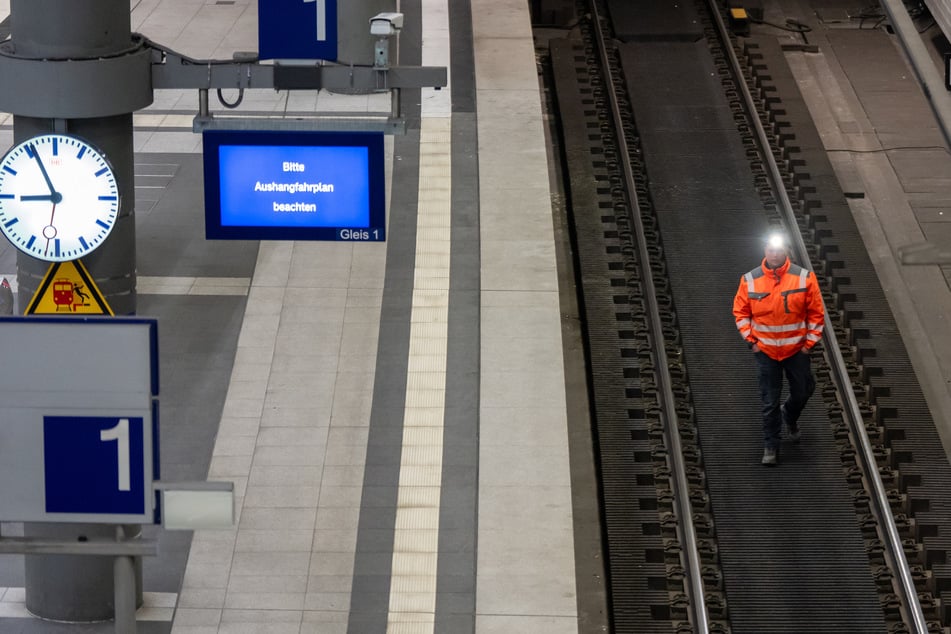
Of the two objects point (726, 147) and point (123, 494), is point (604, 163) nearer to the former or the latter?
point (726, 147)

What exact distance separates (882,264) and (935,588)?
5.22 m

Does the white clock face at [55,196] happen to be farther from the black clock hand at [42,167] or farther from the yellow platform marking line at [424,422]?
the yellow platform marking line at [424,422]

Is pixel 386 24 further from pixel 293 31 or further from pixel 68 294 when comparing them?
pixel 68 294

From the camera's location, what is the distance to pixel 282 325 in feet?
40.5

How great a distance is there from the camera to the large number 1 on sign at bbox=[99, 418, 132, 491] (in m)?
6.79

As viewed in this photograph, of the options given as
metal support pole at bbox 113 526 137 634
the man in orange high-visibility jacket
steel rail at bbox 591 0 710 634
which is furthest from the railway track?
metal support pole at bbox 113 526 137 634

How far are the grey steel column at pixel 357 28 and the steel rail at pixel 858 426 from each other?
4324mm

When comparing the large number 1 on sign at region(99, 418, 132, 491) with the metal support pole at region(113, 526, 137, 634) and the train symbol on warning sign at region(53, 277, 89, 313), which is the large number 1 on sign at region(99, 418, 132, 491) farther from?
the train symbol on warning sign at region(53, 277, 89, 313)

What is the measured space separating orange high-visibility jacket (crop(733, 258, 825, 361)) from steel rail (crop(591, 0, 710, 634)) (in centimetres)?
132

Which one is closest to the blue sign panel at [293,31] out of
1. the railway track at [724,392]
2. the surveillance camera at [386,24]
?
the surveillance camera at [386,24]

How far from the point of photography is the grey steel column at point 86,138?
8500 millimetres

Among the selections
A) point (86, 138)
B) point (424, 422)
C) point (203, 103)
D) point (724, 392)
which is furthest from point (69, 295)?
point (724, 392)

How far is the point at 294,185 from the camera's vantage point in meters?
9.88

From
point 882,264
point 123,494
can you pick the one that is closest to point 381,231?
point 123,494
